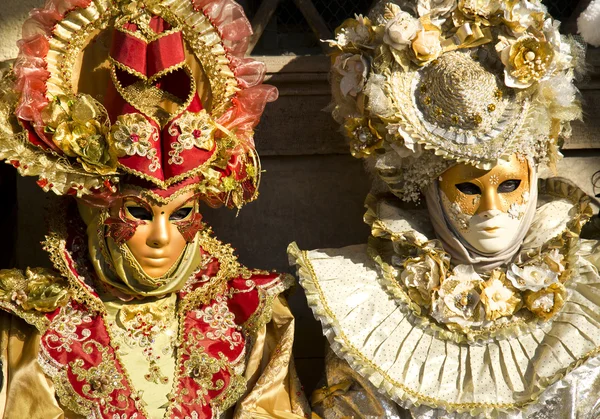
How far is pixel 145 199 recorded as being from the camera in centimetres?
368

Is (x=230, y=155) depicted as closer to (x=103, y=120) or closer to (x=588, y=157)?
(x=103, y=120)

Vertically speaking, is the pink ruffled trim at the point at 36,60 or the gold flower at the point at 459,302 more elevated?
the pink ruffled trim at the point at 36,60

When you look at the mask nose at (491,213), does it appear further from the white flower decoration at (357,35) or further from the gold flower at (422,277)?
the white flower decoration at (357,35)

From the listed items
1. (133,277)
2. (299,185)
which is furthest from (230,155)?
(299,185)

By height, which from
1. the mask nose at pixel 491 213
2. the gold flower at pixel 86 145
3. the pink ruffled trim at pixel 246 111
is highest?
the gold flower at pixel 86 145

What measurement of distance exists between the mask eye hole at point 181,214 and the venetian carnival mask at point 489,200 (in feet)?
2.56

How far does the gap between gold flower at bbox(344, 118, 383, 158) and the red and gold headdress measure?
260mm

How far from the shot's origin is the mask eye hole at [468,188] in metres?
3.91

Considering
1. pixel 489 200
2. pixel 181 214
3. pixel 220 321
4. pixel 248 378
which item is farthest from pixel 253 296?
pixel 489 200

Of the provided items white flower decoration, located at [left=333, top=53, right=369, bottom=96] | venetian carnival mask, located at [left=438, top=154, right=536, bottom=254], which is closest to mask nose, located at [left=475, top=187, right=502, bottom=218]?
venetian carnival mask, located at [left=438, top=154, right=536, bottom=254]

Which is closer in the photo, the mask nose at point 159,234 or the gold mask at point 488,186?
the mask nose at point 159,234

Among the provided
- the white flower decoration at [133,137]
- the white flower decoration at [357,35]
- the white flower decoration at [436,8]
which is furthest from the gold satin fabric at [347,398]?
the white flower decoration at [436,8]

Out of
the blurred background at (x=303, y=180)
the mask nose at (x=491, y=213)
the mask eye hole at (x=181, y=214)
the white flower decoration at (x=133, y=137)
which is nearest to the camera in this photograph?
the white flower decoration at (x=133, y=137)

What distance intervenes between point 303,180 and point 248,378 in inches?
35.6
